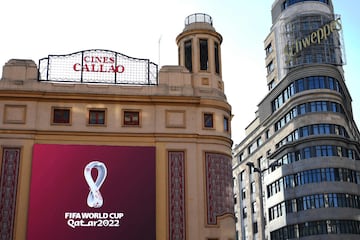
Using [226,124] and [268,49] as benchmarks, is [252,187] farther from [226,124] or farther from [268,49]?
[226,124]

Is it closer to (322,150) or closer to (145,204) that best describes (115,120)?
(145,204)

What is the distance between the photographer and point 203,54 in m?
41.7

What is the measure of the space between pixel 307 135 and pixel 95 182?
39425 millimetres

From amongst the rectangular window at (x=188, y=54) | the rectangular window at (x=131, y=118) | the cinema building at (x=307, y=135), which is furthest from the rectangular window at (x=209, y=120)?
the cinema building at (x=307, y=135)

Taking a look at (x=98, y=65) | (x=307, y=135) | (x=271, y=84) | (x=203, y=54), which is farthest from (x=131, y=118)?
(x=271, y=84)

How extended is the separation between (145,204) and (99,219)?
326 cm

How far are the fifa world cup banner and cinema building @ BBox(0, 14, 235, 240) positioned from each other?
0.07 meters

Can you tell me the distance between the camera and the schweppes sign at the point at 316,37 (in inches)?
2935

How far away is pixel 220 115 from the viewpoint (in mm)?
39531

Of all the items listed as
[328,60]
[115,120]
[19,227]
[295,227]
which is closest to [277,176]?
[295,227]

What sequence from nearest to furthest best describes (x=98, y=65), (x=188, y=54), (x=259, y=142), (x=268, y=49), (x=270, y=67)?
(x=98, y=65) < (x=188, y=54) < (x=259, y=142) < (x=270, y=67) < (x=268, y=49)

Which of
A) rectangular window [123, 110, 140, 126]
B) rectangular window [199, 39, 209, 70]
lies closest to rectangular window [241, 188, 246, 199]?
rectangular window [199, 39, 209, 70]

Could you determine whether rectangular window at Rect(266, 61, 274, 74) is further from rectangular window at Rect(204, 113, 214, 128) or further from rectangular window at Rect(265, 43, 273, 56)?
rectangular window at Rect(204, 113, 214, 128)

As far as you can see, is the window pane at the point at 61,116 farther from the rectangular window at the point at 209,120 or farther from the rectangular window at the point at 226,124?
the rectangular window at the point at 226,124
